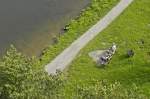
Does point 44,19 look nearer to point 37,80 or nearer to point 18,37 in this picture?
point 18,37

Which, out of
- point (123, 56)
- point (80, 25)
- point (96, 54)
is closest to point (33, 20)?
point (80, 25)

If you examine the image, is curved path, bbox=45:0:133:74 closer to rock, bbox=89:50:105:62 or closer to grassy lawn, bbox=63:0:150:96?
grassy lawn, bbox=63:0:150:96

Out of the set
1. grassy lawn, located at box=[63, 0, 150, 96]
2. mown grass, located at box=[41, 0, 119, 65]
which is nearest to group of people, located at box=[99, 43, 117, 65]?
grassy lawn, located at box=[63, 0, 150, 96]

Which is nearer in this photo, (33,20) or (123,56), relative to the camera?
(123,56)

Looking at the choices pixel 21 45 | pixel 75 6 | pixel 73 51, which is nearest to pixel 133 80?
pixel 73 51

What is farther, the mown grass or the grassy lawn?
the mown grass

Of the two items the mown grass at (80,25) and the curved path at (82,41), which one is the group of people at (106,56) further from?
the mown grass at (80,25)

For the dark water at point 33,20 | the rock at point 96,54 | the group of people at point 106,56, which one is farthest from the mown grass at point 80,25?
the group of people at point 106,56

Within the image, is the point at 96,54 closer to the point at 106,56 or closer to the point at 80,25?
the point at 106,56
